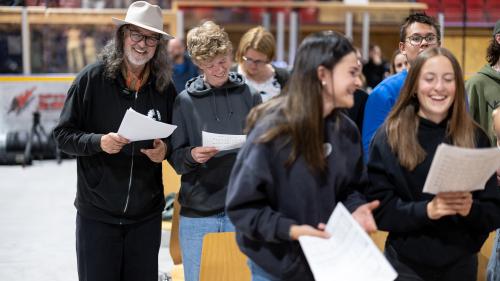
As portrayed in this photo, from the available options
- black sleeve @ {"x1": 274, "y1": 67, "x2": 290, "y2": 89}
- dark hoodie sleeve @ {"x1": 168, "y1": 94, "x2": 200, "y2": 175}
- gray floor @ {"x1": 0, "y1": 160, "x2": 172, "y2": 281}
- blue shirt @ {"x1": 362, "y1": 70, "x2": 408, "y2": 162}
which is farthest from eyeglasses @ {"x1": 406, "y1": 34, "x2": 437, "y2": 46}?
gray floor @ {"x1": 0, "y1": 160, "x2": 172, "y2": 281}

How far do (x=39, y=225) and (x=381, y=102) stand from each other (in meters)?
4.27

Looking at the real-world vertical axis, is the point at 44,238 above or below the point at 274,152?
below

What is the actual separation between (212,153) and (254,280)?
890mm

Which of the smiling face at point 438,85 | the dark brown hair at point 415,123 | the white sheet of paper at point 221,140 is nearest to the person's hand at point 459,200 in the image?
the dark brown hair at point 415,123

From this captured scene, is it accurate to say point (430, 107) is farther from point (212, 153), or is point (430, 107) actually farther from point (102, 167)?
point (102, 167)

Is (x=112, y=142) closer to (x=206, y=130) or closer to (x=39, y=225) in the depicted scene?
(x=206, y=130)

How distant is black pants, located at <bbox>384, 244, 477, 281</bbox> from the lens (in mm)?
2381

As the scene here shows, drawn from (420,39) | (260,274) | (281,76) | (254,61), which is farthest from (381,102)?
(281,76)

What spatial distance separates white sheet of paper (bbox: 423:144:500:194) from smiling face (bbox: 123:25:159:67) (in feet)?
4.96

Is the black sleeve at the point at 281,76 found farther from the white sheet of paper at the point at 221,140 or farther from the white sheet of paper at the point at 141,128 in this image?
the white sheet of paper at the point at 141,128

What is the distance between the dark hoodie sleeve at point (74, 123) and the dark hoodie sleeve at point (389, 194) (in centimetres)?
126

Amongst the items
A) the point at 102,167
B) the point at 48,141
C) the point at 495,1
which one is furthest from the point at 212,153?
the point at 495,1

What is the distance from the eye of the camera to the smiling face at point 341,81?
2.18m

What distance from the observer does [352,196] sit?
232cm
